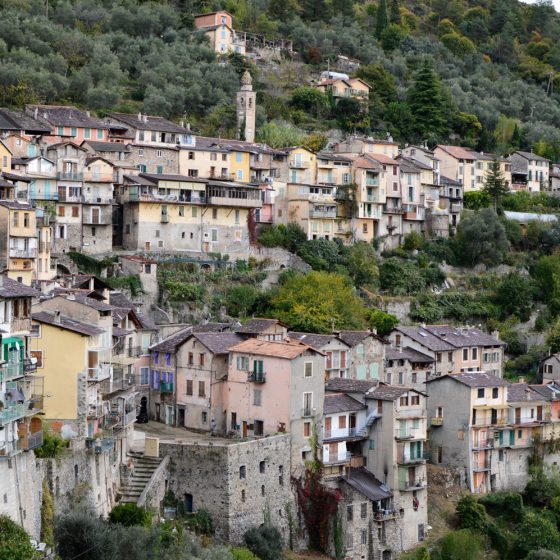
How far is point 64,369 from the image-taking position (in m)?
53.6

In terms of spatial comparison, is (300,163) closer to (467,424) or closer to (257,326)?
(257,326)

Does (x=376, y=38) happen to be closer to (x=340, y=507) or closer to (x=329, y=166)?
(x=329, y=166)

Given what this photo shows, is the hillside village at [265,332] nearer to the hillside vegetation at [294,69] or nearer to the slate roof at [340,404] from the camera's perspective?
the slate roof at [340,404]

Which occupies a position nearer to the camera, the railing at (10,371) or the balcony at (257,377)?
the railing at (10,371)

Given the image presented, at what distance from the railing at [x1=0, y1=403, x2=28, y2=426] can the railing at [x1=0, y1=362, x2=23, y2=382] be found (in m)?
1.03

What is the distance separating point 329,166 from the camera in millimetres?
99625

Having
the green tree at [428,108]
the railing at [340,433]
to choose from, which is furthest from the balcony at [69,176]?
the green tree at [428,108]

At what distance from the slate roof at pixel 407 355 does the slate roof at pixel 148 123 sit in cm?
2683

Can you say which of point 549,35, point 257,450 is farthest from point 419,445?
point 549,35

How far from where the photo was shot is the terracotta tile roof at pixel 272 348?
62.6m

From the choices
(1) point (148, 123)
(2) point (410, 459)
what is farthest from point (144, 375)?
(1) point (148, 123)

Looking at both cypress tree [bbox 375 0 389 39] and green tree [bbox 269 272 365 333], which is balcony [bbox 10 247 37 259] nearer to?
green tree [bbox 269 272 365 333]

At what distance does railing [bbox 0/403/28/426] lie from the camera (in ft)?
147

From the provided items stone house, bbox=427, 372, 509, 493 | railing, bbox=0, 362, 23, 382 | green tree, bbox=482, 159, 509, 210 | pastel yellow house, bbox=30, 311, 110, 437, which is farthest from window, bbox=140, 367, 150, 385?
green tree, bbox=482, 159, 509, 210
